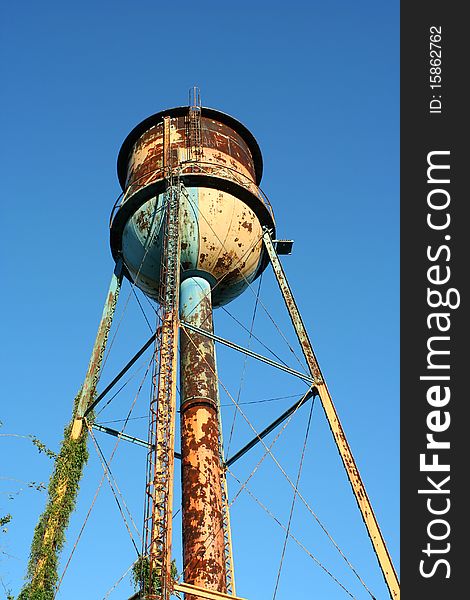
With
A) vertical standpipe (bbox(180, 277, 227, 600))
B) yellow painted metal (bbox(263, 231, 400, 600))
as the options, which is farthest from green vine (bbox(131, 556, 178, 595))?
yellow painted metal (bbox(263, 231, 400, 600))

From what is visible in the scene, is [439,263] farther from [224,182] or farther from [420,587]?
[224,182]

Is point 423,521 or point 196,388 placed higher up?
point 196,388

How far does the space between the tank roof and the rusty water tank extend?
22 mm

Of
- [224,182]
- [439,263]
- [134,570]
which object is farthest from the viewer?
[224,182]

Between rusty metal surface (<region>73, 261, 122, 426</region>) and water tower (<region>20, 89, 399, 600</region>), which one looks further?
rusty metal surface (<region>73, 261, 122, 426</region>)

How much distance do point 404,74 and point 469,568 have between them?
19.3ft

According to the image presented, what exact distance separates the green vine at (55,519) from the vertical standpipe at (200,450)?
5.43ft

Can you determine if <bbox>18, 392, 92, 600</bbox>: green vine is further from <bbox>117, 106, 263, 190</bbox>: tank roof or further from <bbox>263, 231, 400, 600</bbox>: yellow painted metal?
<bbox>117, 106, 263, 190</bbox>: tank roof

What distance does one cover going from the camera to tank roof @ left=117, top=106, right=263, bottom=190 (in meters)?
14.8

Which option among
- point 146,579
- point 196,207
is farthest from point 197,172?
point 146,579

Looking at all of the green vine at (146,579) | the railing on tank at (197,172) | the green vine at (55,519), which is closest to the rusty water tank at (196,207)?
the railing on tank at (197,172)

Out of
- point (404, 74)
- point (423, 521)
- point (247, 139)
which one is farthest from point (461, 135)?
point (247, 139)

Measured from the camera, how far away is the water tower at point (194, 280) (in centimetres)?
1038

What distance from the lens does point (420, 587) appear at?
7211 millimetres
